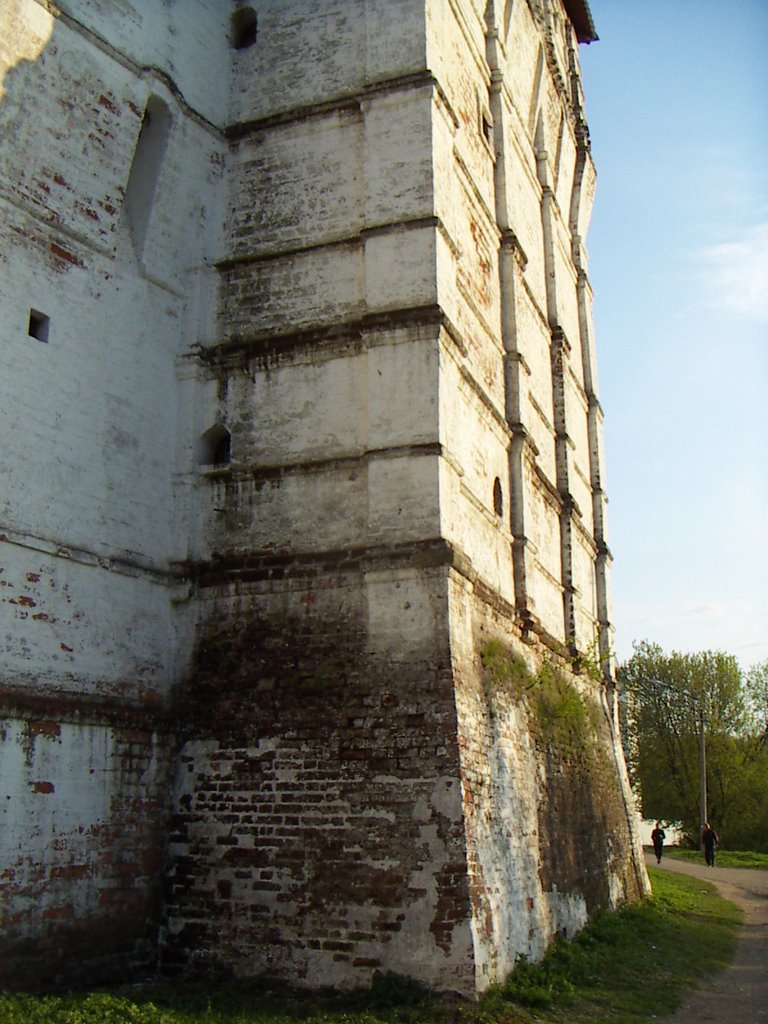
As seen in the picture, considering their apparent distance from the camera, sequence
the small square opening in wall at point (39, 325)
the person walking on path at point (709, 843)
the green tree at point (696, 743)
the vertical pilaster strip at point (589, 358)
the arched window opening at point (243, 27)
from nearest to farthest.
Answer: the small square opening in wall at point (39, 325), the arched window opening at point (243, 27), the vertical pilaster strip at point (589, 358), the person walking on path at point (709, 843), the green tree at point (696, 743)

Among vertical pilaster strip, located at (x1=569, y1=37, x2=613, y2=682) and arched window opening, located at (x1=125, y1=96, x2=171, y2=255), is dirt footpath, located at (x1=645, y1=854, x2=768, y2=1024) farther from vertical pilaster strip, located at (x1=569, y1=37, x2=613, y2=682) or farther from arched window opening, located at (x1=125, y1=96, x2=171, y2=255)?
arched window opening, located at (x1=125, y1=96, x2=171, y2=255)

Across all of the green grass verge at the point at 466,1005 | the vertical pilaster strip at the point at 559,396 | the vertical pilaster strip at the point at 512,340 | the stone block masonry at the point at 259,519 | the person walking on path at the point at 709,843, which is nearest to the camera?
the green grass verge at the point at 466,1005

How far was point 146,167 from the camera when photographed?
11.7 metres

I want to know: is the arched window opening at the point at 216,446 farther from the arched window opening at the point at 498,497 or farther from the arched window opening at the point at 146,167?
the arched window opening at the point at 498,497

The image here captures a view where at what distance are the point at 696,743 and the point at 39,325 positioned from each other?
3067 centimetres

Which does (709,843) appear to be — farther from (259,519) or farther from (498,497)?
(259,519)

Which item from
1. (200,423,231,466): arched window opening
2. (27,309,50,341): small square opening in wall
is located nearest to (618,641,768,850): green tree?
(200,423,231,466): arched window opening

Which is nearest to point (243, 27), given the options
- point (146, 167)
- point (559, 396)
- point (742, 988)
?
point (146, 167)

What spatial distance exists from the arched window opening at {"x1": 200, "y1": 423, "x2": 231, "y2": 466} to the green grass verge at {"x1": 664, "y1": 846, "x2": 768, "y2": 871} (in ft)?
75.0

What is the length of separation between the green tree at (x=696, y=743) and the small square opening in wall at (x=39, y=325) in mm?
26998

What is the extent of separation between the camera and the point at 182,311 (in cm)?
1178

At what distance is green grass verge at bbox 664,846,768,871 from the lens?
2900cm

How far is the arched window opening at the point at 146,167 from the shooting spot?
11.4 m

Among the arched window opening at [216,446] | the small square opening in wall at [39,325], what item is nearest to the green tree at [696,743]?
the arched window opening at [216,446]
